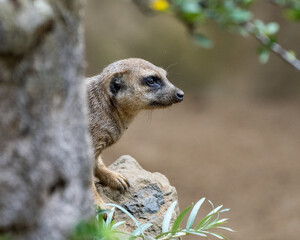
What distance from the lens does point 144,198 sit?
3.26m

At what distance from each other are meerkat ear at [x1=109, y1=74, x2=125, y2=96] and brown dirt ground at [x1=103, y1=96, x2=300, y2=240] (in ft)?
13.0

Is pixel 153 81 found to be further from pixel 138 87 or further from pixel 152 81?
pixel 138 87

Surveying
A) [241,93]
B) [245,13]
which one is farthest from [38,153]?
[241,93]

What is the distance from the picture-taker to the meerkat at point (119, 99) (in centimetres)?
324

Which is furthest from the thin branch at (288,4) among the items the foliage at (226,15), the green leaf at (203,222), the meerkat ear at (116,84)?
the green leaf at (203,222)

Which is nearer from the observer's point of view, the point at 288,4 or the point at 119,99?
the point at 119,99

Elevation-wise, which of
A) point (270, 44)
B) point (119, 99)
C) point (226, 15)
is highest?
point (226, 15)

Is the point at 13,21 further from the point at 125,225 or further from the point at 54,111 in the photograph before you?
the point at 125,225

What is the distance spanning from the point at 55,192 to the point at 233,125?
762cm

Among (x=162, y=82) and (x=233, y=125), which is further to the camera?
(x=233, y=125)

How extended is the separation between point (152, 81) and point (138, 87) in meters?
0.10

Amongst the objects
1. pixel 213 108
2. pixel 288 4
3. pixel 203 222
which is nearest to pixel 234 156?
pixel 213 108

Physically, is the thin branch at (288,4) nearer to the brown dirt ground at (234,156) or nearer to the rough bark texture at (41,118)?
the rough bark texture at (41,118)

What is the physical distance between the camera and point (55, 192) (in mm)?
1593
